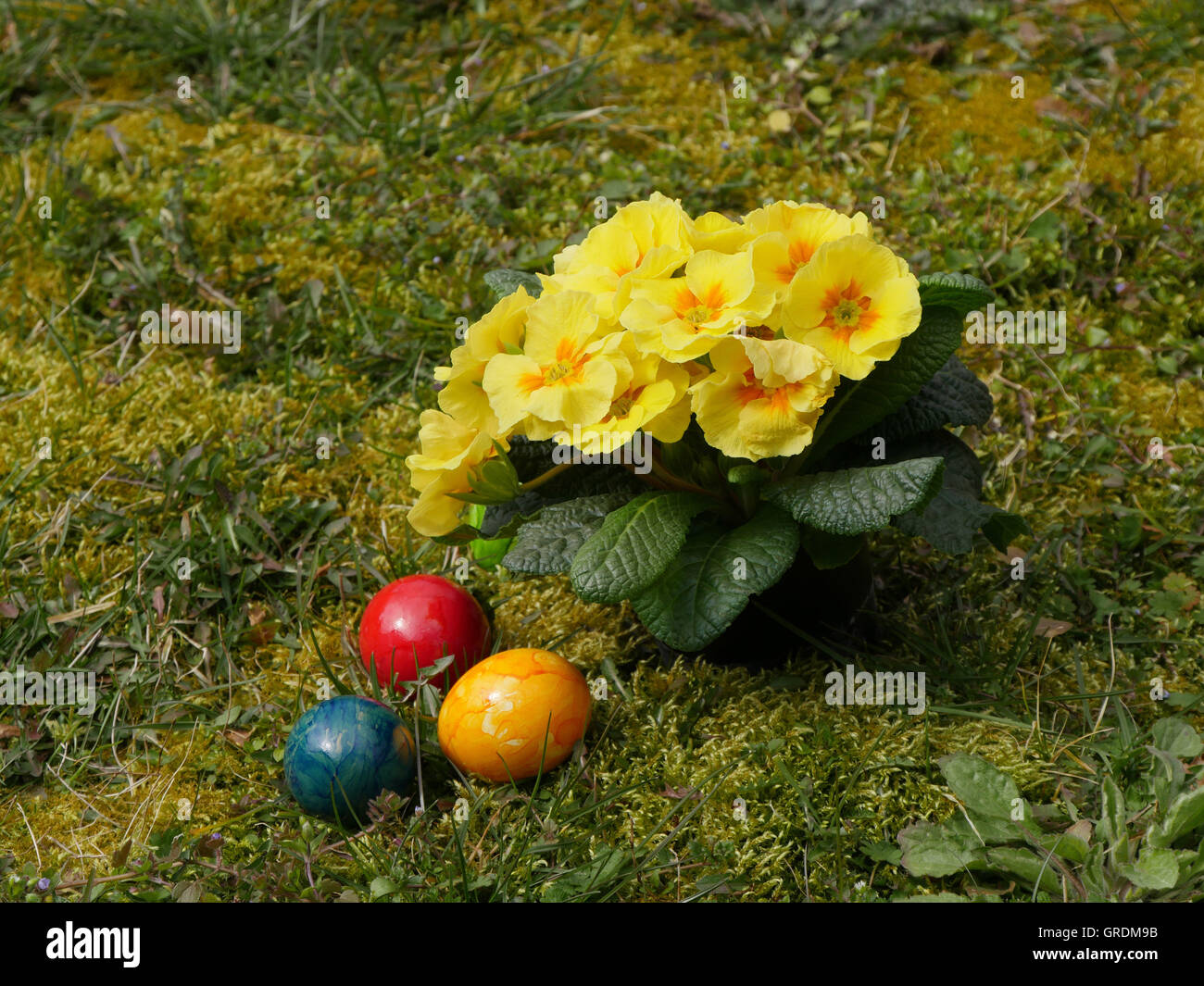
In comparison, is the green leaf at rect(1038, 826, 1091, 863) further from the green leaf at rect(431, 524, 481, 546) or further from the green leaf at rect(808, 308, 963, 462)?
the green leaf at rect(431, 524, 481, 546)

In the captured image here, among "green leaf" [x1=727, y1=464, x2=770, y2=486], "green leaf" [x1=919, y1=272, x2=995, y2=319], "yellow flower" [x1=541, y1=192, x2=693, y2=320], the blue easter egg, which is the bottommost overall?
the blue easter egg

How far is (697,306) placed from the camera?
2018 millimetres

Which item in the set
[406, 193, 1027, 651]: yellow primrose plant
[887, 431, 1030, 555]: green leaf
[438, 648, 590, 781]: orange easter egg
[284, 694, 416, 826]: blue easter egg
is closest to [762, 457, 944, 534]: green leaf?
[406, 193, 1027, 651]: yellow primrose plant

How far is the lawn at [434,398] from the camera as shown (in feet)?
6.92

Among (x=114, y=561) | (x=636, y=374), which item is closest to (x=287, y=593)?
(x=114, y=561)

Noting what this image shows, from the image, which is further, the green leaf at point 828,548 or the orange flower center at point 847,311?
the green leaf at point 828,548

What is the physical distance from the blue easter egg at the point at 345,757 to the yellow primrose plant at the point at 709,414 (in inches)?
14.7

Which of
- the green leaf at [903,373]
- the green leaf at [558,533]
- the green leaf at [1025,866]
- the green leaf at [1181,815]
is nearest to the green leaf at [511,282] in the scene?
the green leaf at [558,533]

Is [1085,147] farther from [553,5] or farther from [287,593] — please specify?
[287,593]

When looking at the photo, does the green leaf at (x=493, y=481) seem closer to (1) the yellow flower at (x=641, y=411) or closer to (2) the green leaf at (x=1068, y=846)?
(1) the yellow flower at (x=641, y=411)

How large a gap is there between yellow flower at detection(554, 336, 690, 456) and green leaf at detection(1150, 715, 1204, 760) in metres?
1.04

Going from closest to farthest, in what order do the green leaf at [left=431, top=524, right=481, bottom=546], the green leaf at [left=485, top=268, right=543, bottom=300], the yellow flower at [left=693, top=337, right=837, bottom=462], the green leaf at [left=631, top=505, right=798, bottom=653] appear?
the yellow flower at [left=693, top=337, right=837, bottom=462], the green leaf at [left=631, top=505, right=798, bottom=653], the green leaf at [left=431, top=524, right=481, bottom=546], the green leaf at [left=485, top=268, right=543, bottom=300]

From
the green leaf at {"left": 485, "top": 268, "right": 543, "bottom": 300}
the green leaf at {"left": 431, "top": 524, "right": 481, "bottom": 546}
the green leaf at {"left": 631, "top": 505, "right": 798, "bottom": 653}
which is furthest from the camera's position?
the green leaf at {"left": 485, "top": 268, "right": 543, "bottom": 300}

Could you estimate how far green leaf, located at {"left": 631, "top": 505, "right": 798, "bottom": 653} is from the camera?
205 centimetres
